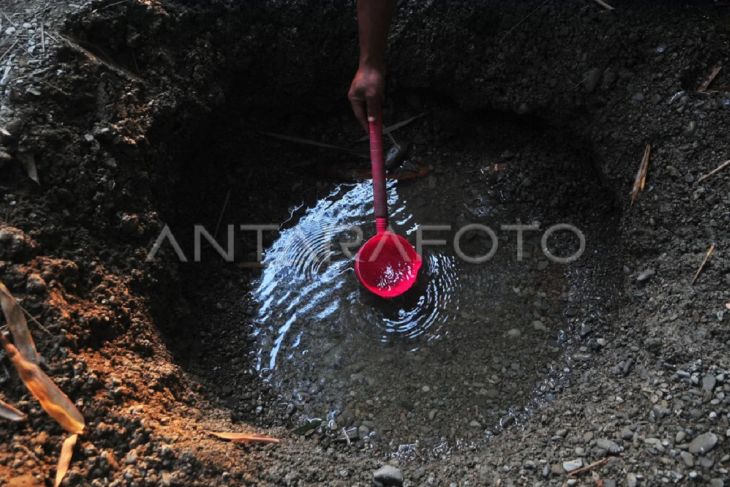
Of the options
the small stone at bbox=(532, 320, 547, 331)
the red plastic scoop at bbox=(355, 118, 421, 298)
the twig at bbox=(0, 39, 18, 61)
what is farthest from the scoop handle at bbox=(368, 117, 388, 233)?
the twig at bbox=(0, 39, 18, 61)

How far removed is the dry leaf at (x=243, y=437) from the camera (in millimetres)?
1663

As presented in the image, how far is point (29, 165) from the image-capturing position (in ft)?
5.85

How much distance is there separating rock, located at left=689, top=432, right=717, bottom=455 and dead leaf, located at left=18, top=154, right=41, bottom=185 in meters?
1.91

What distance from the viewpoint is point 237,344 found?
6.88 feet

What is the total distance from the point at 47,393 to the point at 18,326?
0.66 feet

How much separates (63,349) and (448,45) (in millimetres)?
1674

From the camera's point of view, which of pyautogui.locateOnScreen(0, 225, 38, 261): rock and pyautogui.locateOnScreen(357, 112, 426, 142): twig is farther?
pyautogui.locateOnScreen(357, 112, 426, 142): twig

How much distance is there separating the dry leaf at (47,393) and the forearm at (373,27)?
1.20 metres

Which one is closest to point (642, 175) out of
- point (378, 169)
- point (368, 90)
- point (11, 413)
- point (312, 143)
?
point (378, 169)

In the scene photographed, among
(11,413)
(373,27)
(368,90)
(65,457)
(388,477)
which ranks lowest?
(388,477)

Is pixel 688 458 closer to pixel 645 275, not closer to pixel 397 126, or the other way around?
pixel 645 275

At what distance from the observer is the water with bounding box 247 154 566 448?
190cm

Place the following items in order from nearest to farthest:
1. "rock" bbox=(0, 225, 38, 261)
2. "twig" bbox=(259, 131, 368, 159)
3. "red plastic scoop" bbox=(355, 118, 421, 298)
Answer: "rock" bbox=(0, 225, 38, 261), "red plastic scoop" bbox=(355, 118, 421, 298), "twig" bbox=(259, 131, 368, 159)

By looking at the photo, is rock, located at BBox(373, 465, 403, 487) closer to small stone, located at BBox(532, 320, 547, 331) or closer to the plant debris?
small stone, located at BBox(532, 320, 547, 331)
